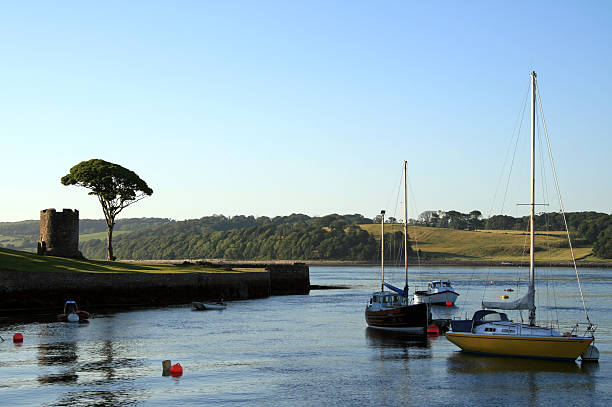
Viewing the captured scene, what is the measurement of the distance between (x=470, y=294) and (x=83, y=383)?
72.9 meters

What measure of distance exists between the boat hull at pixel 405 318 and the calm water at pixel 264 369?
1653 mm

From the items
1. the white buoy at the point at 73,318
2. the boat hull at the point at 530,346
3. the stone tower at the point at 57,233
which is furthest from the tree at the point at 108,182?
the boat hull at the point at 530,346

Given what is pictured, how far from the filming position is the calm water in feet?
84.5

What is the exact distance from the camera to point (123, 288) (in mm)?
60969

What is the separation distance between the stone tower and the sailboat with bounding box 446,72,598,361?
44.7m

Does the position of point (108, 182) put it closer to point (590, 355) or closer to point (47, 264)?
point (47, 264)

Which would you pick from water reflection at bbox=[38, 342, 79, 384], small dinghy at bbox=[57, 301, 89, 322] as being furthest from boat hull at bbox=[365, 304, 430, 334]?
small dinghy at bbox=[57, 301, 89, 322]

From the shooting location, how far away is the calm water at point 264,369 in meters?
25.8

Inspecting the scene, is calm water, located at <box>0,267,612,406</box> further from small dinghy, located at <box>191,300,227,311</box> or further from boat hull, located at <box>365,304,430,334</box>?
small dinghy, located at <box>191,300,227,311</box>

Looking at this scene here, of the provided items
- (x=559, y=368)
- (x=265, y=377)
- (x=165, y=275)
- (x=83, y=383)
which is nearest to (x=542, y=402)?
(x=559, y=368)

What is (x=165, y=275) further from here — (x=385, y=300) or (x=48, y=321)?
(x=385, y=300)

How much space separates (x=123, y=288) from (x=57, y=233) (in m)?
11.7

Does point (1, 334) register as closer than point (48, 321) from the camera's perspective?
Yes

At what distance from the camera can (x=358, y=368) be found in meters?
32.1
